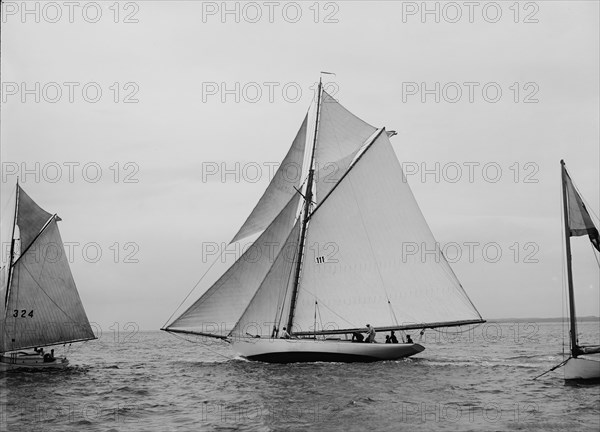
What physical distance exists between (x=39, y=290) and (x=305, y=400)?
74.4 feet

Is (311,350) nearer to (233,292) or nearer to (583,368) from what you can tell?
(233,292)

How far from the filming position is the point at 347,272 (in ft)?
150

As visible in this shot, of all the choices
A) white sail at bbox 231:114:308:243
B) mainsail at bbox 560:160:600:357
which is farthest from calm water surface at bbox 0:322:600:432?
white sail at bbox 231:114:308:243

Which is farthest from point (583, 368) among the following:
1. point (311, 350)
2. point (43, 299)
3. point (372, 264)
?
point (43, 299)

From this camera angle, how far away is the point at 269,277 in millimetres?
45562

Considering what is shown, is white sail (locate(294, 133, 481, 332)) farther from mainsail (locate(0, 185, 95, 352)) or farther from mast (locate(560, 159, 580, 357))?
mainsail (locate(0, 185, 95, 352))

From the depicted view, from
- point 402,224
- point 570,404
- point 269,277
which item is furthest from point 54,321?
point 570,404

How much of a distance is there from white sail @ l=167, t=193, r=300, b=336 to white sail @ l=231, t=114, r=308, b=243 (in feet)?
3.19

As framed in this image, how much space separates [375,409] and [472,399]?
5262mm

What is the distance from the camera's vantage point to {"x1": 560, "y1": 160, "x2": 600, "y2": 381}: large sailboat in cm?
3155

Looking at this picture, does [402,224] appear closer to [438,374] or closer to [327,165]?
[327,165]

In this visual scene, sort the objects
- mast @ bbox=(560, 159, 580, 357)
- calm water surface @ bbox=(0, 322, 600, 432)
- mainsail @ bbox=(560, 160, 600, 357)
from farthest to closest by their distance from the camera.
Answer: mainsail @ bbox=(560, 160, 600, 357)
mast @ bbox=(560, 159, 580, 357)
calm water surface @ bbox=(0, 322, 600, 432)

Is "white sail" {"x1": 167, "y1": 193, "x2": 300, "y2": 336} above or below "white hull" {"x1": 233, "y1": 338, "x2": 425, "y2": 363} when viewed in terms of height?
above

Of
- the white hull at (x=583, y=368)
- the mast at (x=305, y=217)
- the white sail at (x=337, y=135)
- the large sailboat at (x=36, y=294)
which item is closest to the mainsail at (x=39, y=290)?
the large sailboat at (x=36, y=294)
